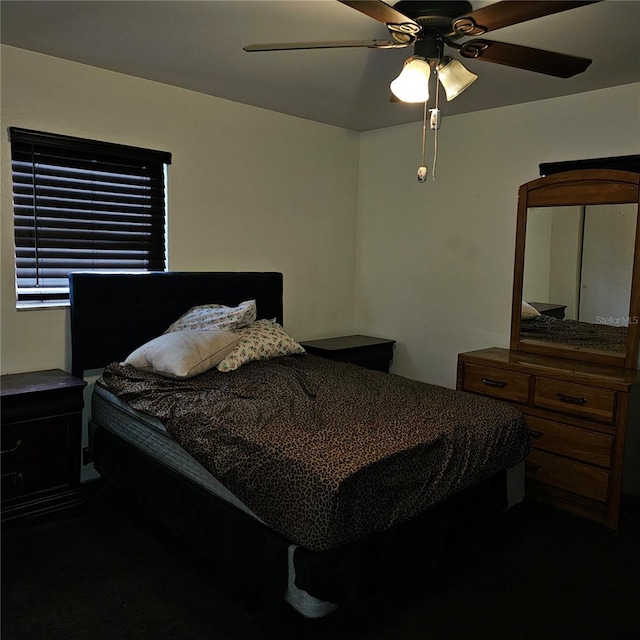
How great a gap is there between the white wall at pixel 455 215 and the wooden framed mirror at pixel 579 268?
171 mm

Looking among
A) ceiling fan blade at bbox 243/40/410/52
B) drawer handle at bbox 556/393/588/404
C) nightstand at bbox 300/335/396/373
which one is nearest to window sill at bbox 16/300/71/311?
nightstand at bbox 300/335/396/373

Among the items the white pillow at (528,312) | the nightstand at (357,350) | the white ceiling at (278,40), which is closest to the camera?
the white ceiling at (278,40)

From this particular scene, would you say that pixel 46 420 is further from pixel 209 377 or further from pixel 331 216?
pixel 331 216

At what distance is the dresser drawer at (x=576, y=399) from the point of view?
9.21 ft

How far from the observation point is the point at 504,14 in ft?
5.79

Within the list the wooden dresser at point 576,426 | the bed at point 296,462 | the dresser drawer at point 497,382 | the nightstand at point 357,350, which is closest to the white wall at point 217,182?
the nightstand at point 357,350

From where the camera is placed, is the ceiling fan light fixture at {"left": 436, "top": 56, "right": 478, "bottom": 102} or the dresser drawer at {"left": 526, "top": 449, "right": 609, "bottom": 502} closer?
the ceiling fan light fixture at {"left": 436, "top": 56, "right": 478, "bottom": 102}

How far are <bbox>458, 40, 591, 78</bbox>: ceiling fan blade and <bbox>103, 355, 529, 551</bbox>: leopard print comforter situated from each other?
1.45 metres

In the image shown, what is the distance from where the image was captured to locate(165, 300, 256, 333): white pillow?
325cm

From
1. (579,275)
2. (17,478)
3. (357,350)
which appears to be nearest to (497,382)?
(579,275)

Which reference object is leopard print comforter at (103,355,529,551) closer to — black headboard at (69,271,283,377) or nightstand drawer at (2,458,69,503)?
black headboard at (69,271,283,377)

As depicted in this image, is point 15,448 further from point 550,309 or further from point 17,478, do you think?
point 550,309

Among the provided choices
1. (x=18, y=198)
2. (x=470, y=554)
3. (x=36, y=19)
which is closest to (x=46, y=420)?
(x=18, y=198)

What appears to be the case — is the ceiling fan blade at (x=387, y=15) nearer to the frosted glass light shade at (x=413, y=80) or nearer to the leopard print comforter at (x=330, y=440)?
the frosted glass light shade at (x=413, y=80)
